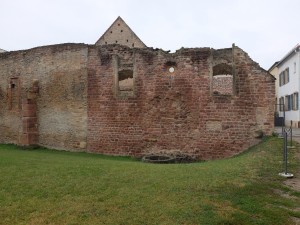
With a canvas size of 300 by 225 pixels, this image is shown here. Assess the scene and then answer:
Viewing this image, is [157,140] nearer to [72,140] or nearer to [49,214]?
[72,140]

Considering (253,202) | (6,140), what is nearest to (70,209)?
(253,202)

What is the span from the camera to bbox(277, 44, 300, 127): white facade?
72.6 feet

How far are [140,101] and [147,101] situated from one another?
33 cm

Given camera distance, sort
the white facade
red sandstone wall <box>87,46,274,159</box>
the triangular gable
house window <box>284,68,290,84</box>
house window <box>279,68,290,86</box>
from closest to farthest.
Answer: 1. red sandstone wall <box>87,46,274,159</box>
2. the white facade
3. house window <box>284,68,290,84</box>
4. house window <box>279,68,290,86</box>
5. the triangular gable

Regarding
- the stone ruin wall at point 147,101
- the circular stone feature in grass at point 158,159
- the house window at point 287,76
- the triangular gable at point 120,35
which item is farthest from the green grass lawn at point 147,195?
the triangular gable at point 120,35

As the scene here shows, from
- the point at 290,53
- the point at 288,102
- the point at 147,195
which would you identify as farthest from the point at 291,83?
the point at 147,195

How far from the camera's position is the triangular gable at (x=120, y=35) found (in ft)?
98.0

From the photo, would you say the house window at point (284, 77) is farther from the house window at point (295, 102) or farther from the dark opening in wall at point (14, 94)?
the dark opening in wall at point (14, 94)

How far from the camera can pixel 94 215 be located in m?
5.01

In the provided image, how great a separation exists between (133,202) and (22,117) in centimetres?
1268

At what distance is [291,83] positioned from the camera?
24.1 metres

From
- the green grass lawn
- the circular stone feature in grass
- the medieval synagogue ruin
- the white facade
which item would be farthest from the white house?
the green grass lawn

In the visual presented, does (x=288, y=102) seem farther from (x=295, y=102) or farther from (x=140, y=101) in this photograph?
(x=140, y=101)

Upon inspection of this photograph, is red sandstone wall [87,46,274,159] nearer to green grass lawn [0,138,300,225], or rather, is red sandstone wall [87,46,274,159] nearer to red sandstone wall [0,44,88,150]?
red sandstone wall [0,44,88,150]
